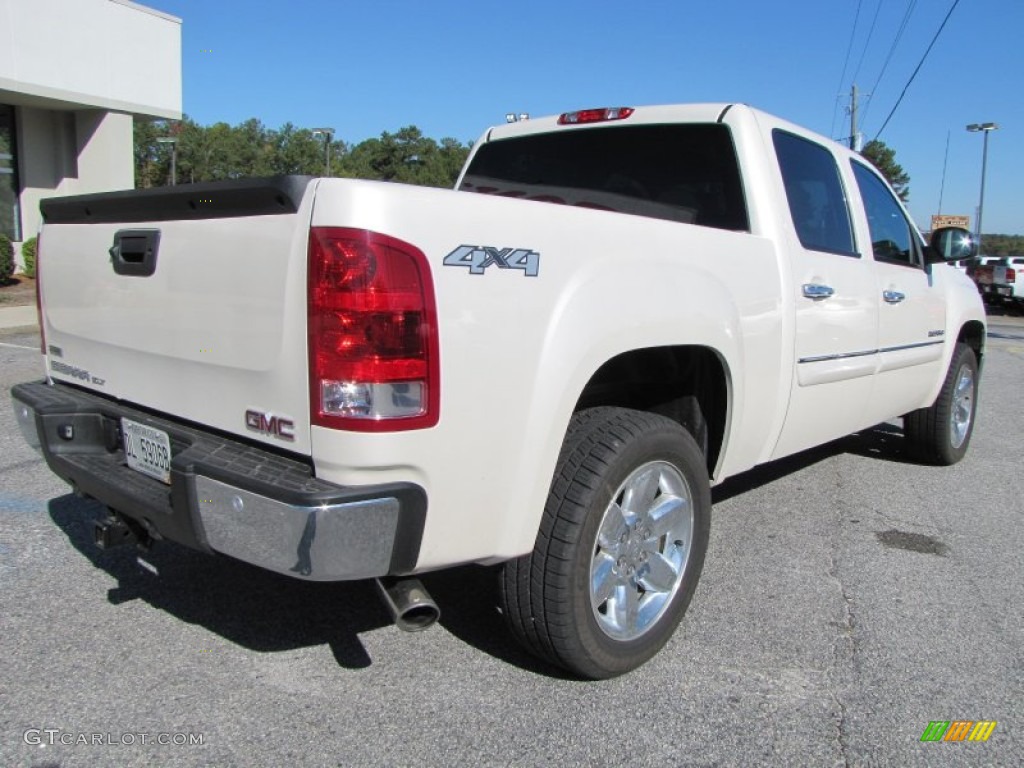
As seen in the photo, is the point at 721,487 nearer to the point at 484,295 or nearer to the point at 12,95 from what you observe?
the point at 484,295

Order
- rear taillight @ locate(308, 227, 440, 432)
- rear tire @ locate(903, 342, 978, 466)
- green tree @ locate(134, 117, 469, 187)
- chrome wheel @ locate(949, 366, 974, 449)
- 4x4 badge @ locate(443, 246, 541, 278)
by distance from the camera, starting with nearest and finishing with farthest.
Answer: rear taillight @ locate(308, 227, 440, 432), 4x4 badge @ locate(443, 246, 541, 278), rear tire @ locate(903, 342, 978, 466), chrome wheel @ locate(949, 366, 974, 449), green tree @ locate(134, 117, 469, 187)

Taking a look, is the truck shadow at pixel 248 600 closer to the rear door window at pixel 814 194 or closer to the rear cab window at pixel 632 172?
the rear cab window at pixel 632 172

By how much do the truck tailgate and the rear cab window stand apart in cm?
208

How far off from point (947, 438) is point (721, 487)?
1758 millimetres

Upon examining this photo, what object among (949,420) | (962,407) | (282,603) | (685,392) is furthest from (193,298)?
(962,407)

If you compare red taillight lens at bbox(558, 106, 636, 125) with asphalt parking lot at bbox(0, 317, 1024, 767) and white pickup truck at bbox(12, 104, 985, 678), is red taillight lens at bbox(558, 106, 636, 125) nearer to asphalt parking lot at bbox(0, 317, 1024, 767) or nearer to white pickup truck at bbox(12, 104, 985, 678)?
white pickup truck at bbox(12, 104, 985, 678)

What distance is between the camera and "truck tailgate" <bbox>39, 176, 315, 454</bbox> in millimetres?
2289

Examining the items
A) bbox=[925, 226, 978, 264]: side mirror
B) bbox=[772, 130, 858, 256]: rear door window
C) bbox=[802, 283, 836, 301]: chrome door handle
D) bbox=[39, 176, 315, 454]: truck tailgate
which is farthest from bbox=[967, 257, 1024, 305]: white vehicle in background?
bbox=[39, 176, 315, 454]: truck tailgate

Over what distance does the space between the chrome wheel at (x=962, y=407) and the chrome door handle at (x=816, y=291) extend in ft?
7.93

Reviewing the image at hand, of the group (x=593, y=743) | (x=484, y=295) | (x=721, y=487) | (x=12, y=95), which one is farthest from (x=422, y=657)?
(x=12, y=95)

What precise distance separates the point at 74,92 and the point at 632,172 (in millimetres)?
15514

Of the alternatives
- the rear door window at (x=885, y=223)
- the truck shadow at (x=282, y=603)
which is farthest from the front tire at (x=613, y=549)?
the rear door window at (x=885, y=223)

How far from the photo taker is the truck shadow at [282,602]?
3154mm
